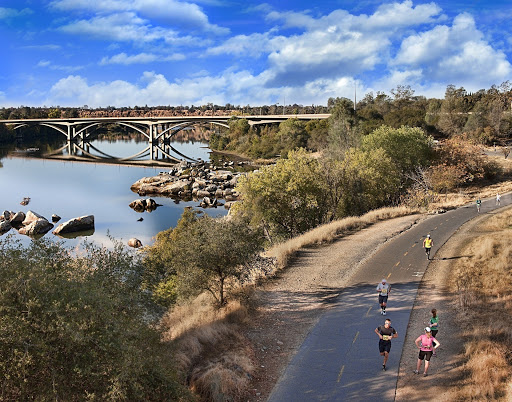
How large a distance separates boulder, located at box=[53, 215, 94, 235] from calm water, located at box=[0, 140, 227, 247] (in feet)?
2.53

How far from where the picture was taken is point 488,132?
7762 centimetres

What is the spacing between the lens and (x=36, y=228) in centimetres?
4144

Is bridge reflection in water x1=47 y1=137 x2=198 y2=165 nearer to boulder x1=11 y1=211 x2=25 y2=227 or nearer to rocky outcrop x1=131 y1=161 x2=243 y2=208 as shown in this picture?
rocky outcrop x1=131 y1=161 x2=243 y2=208

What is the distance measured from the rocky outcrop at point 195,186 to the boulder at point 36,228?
1899 cm

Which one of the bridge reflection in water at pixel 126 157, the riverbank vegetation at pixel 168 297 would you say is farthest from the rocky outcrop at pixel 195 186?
the bridge reflection in water at pixel 126 157

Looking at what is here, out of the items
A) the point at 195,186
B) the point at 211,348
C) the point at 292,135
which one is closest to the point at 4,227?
the point at 195,186

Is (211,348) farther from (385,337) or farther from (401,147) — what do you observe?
(401,147)

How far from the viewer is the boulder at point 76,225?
4119cm

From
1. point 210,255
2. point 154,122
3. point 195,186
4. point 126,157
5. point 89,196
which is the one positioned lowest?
point 89,196

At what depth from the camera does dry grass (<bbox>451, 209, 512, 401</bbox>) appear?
11430 millimetres

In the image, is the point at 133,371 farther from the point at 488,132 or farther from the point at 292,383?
the point at 488,132

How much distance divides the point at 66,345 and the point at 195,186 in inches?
2279

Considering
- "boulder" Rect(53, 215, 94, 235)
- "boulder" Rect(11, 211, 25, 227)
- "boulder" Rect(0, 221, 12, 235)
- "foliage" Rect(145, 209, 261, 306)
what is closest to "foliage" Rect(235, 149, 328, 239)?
"foliage" Rect(145, 209, 261, 306)

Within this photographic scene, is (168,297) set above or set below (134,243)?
above
